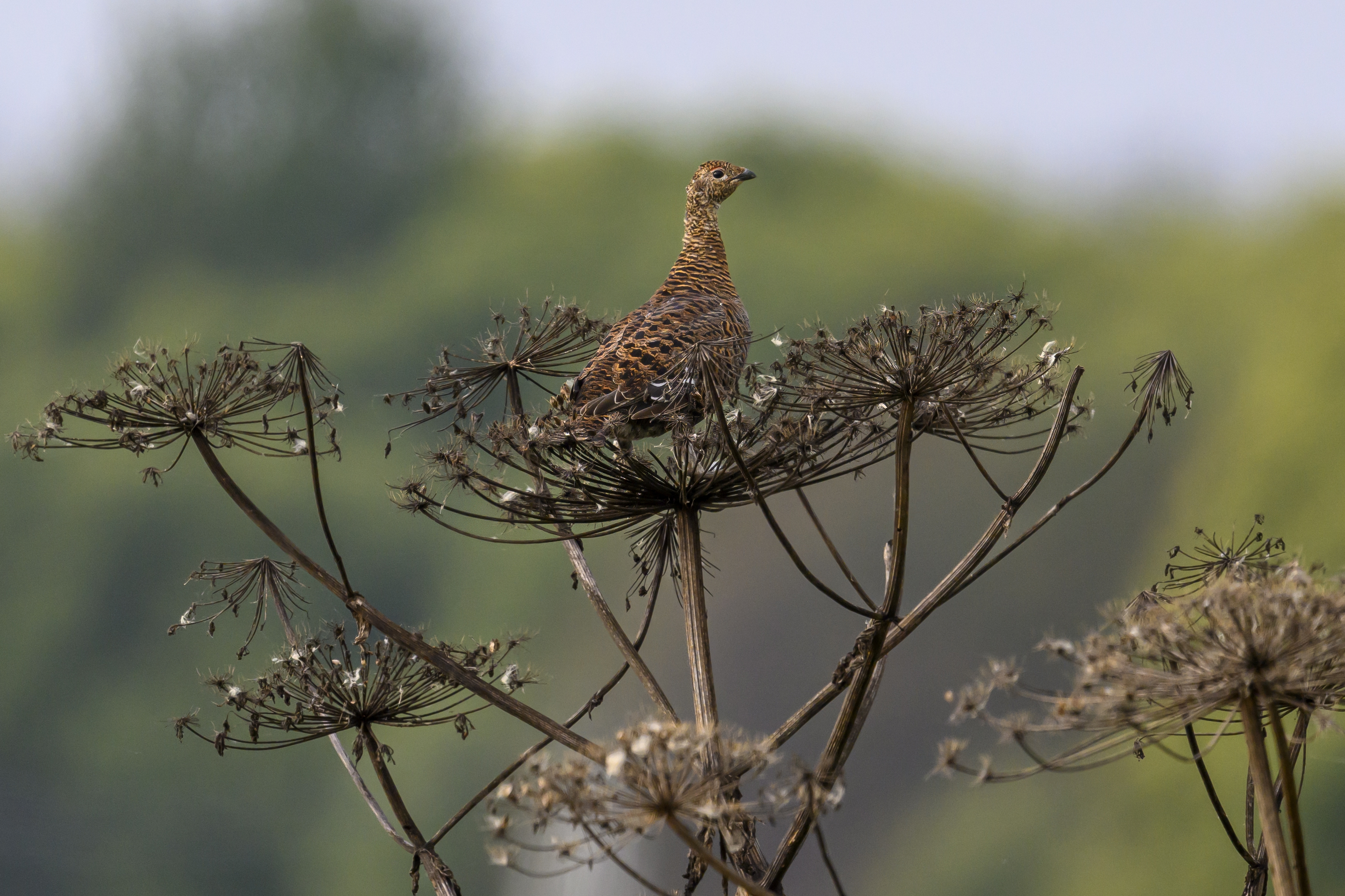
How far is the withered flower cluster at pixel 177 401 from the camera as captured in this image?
3850 millimetres

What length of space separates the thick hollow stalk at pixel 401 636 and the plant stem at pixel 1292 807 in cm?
174

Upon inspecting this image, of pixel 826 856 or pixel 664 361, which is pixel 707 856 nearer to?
pixel 826 856

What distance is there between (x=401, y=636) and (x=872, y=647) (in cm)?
129

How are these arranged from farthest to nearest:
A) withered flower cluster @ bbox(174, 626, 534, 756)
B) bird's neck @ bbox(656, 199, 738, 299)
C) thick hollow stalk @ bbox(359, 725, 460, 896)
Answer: bird's neck @ bbox(656, 199, 738, 299) → withered flower cluster @ bbox(174, 626, 534, 756) → thick hollow stalk @ bbox(359, 725, 460, 896)

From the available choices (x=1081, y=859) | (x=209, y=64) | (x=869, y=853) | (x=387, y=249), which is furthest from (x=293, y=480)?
(x=1081, y=859)

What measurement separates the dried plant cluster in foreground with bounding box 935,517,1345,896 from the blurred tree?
24.1 metres

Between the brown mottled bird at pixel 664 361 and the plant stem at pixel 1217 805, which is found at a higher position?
the brown mottled bird at pixel 664 361

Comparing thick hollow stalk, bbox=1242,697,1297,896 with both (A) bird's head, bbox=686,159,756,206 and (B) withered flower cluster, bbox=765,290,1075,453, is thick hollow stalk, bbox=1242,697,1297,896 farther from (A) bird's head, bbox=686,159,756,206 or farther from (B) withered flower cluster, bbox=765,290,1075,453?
(A) bird's head, bbox=686,159,756,206

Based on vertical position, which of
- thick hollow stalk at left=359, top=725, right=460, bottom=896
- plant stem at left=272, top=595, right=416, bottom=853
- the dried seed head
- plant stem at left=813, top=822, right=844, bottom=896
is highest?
the dried seed head

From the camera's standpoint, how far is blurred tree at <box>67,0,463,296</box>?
2469cm

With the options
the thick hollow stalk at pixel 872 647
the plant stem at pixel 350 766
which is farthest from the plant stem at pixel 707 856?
the plant stem at pixel 350 766

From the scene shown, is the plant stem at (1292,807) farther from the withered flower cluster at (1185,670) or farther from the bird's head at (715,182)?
the bird's head at (715,182)

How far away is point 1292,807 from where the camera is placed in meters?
2.62

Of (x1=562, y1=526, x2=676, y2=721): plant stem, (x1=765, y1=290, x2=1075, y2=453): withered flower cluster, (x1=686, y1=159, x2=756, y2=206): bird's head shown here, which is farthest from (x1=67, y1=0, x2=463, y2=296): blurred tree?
(x1=765, y1=290, x2=1075, y2=453): withered flower cluster
